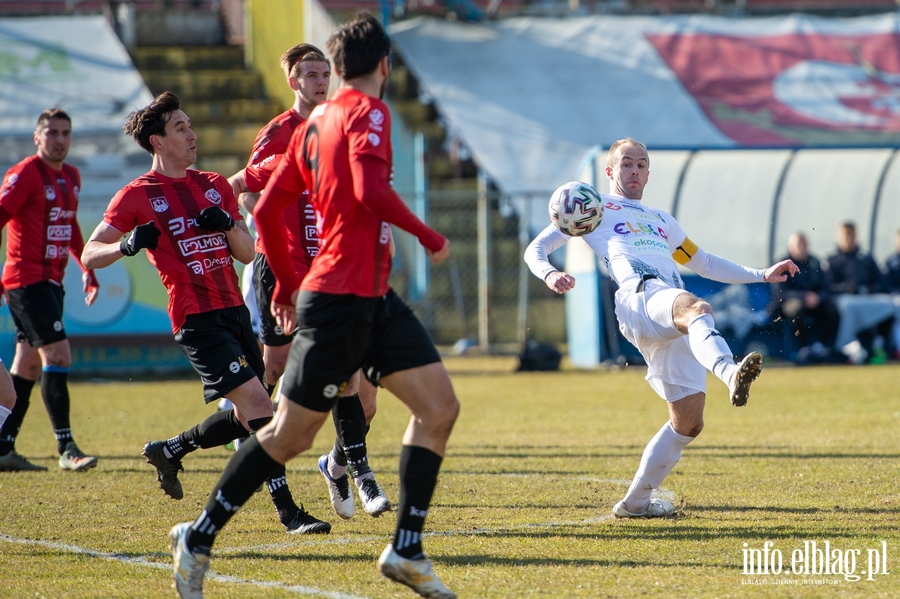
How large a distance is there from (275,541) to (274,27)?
18.5 meters

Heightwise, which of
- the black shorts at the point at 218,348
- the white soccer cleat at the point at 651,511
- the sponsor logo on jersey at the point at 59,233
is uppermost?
the sponsor logo on jersey at the point at 59,233

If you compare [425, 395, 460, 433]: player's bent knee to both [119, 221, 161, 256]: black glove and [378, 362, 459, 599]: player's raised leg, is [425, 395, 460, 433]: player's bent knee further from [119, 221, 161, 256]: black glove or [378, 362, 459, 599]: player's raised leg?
[119, 221, 161, 256]: black glove

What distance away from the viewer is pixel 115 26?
24156 mm

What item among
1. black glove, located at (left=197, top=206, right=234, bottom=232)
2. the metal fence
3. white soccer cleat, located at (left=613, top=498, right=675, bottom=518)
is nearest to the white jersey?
white soccer cleat, located at (left=613, top=498, right=675, bottom=518)

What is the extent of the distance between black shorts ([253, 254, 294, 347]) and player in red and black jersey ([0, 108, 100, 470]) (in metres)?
2.29

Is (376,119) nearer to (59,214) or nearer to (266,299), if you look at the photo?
(266,299)

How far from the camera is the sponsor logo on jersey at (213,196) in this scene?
5796 millimetres

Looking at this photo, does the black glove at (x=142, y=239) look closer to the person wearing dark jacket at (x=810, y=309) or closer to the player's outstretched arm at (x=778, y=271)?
the player's outstretched arm at (x=778, y=271)

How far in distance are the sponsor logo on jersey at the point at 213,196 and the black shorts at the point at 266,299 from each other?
1.54 ft

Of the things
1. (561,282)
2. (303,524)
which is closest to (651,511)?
(561,282)

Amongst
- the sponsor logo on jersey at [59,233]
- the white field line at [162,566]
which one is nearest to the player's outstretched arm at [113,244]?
the white field line at [162,566]

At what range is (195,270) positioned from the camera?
225 inches

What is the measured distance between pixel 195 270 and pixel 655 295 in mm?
2292

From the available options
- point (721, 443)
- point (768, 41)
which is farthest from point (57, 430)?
point (768, 41)
